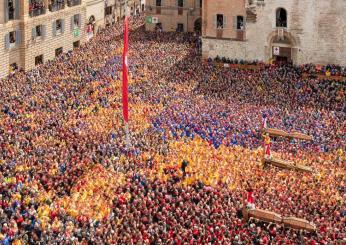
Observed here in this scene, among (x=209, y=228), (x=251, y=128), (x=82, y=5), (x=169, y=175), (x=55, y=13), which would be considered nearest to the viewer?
(x=209, y=228)

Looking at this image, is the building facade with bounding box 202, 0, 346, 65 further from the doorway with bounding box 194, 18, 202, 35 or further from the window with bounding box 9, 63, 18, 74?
the window with bounding box 9, 63, 18, 74

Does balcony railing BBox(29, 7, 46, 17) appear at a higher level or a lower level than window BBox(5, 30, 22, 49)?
higher

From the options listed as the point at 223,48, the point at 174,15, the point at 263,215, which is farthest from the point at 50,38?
the point at 263,215

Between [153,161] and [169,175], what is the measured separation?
241 cm

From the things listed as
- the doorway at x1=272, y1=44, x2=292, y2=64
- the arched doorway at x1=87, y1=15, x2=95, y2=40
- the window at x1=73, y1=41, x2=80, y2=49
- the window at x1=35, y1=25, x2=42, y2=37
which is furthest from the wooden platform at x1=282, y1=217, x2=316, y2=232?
the arched doorway at x1=87, y1=15, x2=95, y2=40

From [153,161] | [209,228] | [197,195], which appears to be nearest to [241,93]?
[153,161]

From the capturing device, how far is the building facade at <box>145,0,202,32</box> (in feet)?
268

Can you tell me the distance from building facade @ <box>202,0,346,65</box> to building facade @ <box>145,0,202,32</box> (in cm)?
1580

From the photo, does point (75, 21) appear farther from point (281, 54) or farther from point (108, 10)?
point (281, 54)

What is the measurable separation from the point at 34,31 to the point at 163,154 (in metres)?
31.6

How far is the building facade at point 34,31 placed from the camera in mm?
60188

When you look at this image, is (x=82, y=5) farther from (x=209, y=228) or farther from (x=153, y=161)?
(x=209, y=228)

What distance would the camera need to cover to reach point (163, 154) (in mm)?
38875

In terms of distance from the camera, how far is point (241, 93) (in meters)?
55.5
